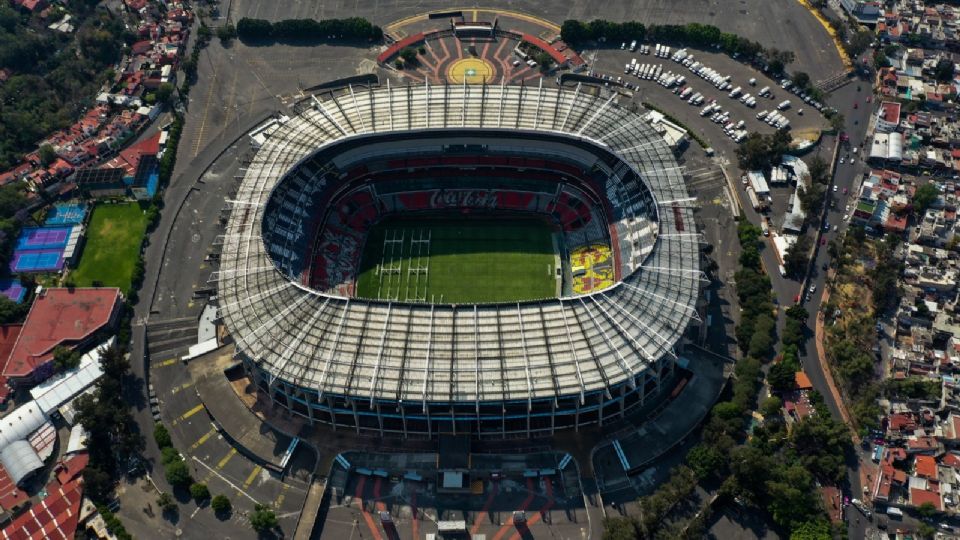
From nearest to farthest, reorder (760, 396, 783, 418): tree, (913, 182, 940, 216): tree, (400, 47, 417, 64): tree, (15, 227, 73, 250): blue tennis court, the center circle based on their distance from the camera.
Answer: (760, 396, 783, 418): tree → (913, 182, 940, 216): tree → (15, 227, 73, 250): blue tennis court → the center circle → (400, 47, 417, 64): tree

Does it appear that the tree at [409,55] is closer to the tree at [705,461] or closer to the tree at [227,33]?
the tree at [227,33]

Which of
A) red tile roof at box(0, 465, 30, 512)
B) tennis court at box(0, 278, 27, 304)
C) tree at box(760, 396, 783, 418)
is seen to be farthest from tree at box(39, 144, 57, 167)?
tree at box(760, 396, 783, 418)

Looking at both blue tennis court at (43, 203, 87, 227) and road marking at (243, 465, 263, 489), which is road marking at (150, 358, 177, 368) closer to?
road marking at (243, 465, 263, 489)

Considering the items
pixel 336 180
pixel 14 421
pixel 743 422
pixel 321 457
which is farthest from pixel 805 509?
pixel 14 421

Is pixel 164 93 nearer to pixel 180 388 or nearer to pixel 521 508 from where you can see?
pixel 180 388

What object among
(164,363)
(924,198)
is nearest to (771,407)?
(924,198)

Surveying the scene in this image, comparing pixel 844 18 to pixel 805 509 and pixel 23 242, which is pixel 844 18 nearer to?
pixel 805 509
